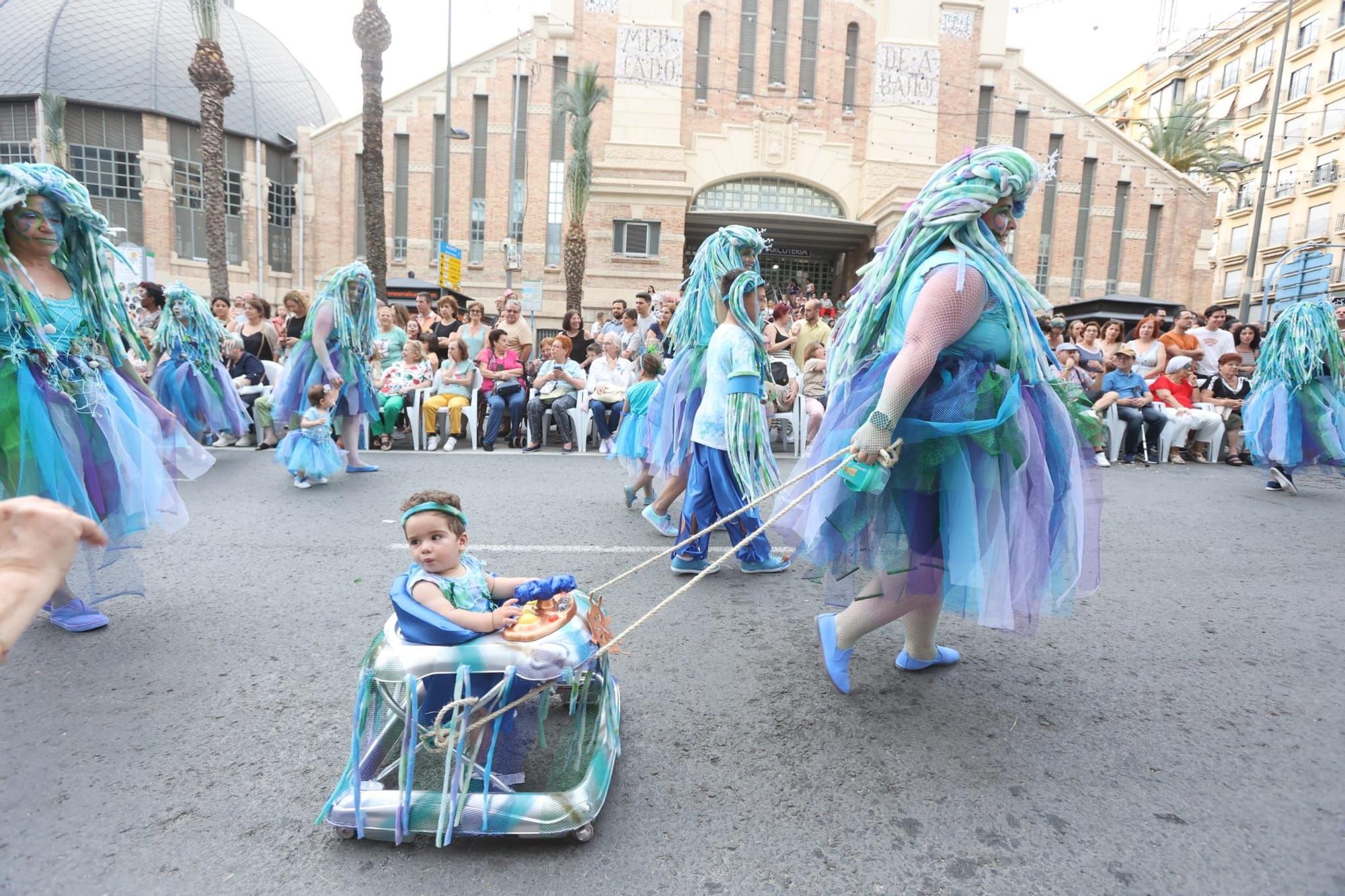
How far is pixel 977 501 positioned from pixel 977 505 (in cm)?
1

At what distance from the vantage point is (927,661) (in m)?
3.12

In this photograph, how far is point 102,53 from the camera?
107 ft

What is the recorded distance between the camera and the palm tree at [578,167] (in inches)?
946

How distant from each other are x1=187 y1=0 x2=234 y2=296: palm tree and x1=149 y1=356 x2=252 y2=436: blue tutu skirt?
13.9 m

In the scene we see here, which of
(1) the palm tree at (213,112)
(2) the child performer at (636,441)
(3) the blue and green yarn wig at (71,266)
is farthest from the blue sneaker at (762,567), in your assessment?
(1) the palm tree at (213,112)

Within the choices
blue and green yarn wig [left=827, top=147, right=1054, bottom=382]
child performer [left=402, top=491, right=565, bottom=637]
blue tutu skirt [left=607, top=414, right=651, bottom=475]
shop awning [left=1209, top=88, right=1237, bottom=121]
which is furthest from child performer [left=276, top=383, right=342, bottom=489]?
shop awning [left=1209, top=88, right=1237, bottom=121]

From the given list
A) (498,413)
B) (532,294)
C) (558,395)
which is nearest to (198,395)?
(498,413)

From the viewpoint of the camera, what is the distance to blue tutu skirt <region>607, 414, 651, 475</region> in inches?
225

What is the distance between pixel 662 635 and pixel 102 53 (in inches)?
1638

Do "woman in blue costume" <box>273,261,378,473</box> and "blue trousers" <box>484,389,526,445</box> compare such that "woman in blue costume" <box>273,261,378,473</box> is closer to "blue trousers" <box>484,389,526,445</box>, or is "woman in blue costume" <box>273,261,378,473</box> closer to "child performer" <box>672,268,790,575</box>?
"blue trousers" <box>484,389,526,445</box>

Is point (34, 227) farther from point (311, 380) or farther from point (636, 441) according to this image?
point (311, 380)

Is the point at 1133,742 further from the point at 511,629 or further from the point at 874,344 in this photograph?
the point at 511,629

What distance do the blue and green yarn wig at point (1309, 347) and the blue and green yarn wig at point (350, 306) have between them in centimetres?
834

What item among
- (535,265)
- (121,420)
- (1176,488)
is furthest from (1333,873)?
(535,265)
